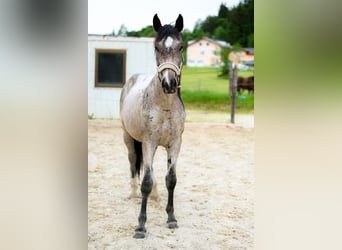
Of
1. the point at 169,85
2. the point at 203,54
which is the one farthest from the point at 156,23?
the point at 203,54

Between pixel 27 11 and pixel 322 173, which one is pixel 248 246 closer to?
pixel 322 173

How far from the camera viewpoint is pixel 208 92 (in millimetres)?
3115

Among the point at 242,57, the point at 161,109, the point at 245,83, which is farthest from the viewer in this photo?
the point at 242,57

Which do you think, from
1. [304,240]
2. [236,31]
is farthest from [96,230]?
[236,31]

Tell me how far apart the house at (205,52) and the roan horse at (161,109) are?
1.88 meters

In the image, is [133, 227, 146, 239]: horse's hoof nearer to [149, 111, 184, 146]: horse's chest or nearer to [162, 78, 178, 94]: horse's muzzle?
[149, 111, 184, 146]: horse's chest

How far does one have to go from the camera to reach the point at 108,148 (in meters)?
2.16

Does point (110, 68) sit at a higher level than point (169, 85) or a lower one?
higher

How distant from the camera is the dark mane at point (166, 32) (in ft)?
3.44

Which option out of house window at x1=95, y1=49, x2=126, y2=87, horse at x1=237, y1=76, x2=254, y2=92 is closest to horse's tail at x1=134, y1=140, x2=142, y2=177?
house window at x1=95, y1=49, x2=126, y2=87

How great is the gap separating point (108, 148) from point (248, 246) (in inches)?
47.2

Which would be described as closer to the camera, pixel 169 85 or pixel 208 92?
pixel 169 85

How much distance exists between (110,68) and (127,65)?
0.18m

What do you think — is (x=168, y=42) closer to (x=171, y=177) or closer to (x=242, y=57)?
(x=171, y=177)
